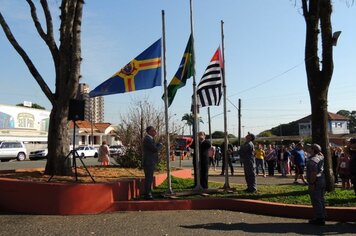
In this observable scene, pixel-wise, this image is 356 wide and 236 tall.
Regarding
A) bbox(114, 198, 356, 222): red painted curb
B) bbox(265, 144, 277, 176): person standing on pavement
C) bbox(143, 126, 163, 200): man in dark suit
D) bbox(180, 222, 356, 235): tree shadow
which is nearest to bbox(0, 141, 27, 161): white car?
bbox(265, 144, 277, 176): person standing on pavement

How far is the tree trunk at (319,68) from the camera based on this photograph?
37.7ft

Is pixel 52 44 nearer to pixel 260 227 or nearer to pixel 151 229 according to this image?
pixel 151 229

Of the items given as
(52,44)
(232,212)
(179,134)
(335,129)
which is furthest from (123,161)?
(335,129)

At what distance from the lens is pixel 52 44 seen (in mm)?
13836

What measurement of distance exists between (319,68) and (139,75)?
183 inches

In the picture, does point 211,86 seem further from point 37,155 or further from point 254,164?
point 37,155

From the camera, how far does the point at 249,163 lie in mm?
12234

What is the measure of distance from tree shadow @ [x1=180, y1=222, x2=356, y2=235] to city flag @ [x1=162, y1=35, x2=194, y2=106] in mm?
4511

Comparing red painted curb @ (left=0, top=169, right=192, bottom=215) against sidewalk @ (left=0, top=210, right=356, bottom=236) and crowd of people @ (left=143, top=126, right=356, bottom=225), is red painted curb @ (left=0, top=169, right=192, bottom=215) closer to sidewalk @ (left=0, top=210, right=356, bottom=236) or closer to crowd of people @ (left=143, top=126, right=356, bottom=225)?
sidewalk @ (left=0, top=210, right=356, bottom=236)

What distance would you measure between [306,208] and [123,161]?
9.00 meters

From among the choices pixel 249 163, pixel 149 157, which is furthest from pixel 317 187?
pixel 149 157

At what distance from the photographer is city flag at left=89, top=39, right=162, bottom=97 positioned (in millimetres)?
12273

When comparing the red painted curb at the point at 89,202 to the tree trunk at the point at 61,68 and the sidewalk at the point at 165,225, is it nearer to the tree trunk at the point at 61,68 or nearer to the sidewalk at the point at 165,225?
the sidewalk at the point at 165,225

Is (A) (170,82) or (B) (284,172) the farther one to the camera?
(B) (284,172)
